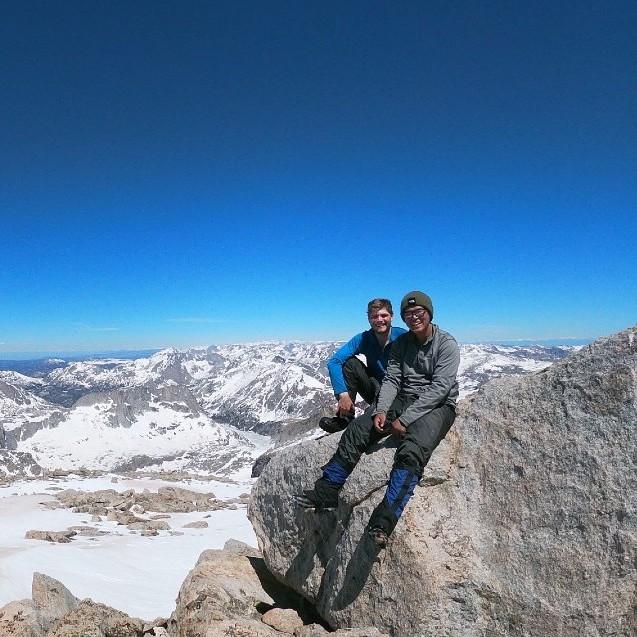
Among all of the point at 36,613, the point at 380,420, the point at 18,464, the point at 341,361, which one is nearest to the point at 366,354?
the point at 341,361

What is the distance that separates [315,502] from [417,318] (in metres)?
3.92

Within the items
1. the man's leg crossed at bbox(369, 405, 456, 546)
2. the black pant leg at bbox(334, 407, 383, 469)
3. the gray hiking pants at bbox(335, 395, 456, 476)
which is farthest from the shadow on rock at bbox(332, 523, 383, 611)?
the gray hiking pants at bbox(335, 395, 456, 476)

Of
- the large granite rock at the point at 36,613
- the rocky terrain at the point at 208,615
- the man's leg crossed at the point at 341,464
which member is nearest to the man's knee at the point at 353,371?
the man's leg crossed at the point at 341,464

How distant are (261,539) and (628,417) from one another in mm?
7919

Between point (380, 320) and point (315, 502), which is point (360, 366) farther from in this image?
point (315, 502)

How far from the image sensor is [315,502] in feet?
28.7

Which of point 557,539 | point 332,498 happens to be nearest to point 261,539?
point 332,498

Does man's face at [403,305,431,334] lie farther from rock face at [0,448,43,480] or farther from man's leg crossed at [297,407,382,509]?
rock face at [0,448,43,480]

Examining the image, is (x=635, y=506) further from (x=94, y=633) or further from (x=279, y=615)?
(x=94, y=633)

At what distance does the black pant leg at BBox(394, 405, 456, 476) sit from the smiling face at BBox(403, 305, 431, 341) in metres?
1.50

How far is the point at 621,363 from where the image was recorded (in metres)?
7.32

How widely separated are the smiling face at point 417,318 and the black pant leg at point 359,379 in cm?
173


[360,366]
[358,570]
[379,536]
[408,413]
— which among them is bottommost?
[358,570]

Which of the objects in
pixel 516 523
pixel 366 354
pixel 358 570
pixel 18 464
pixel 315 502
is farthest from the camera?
pixel 18 464
